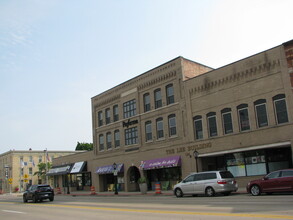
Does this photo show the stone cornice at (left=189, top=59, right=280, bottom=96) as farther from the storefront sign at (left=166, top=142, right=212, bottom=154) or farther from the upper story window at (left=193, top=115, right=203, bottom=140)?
the storefront sign at (left=166, top=142, right=212, bottom=154)

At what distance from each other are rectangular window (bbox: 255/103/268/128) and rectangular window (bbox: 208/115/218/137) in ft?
13.3

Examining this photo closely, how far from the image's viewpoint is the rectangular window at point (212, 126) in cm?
2931

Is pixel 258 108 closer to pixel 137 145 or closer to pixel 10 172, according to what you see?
pixel 137 145

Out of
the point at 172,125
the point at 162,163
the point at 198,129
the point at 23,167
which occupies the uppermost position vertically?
the point at 172,125

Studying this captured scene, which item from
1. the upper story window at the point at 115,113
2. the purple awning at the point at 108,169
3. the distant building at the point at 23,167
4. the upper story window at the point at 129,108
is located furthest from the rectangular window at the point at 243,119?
the distant building at the point at 23,167

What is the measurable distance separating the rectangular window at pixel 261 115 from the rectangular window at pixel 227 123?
2.49 m

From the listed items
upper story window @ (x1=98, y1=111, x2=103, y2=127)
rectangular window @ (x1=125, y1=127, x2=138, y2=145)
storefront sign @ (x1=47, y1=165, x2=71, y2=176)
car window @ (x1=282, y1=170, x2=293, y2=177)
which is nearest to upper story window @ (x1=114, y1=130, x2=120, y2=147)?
rectangular window @ (x1=125, y1=127, x2=138, y2=145)

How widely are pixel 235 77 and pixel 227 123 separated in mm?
3825

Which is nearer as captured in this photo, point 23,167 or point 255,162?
point 255,162

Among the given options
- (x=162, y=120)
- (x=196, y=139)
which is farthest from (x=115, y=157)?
(x=196, y=139)

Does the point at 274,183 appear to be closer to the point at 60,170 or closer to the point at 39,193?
the point at 39,193

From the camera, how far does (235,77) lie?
27.9 meters

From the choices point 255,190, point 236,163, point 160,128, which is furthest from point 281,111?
point 160,128

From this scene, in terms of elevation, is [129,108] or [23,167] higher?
[129,108]
